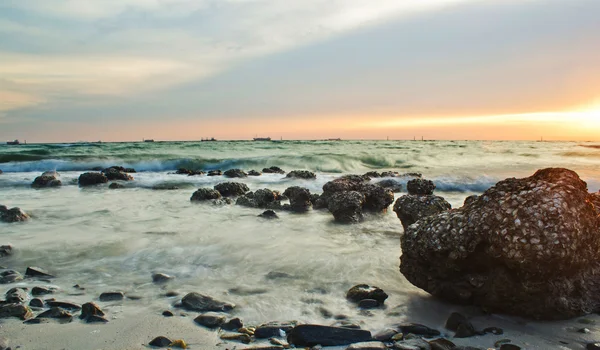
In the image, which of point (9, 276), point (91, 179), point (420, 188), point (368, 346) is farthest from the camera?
point (91, 179)

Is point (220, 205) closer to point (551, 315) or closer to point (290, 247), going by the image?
point (290, 247)

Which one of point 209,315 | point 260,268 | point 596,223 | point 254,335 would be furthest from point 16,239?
point 596,223

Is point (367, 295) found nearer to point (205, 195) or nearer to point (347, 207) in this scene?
point (347, 207)

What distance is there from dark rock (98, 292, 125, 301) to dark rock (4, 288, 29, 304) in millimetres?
516

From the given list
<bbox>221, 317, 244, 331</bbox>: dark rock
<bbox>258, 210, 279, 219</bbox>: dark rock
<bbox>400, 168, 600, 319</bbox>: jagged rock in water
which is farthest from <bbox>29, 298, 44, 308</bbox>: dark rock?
<bbox>258, 210, 279, 219</bbox>: dark rock

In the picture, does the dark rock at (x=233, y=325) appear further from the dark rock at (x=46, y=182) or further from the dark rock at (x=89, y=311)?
the dark rock at (x=46, y=182)

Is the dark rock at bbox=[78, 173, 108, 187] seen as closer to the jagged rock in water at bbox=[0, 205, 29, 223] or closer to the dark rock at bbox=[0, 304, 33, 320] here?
the jagged rock in water at bbox=[0, 205, 29, 223]

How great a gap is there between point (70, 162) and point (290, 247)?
69.0ft

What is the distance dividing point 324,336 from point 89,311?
5.12 ft

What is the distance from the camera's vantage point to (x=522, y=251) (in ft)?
9.57

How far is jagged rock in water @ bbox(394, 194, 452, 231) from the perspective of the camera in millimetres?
5605

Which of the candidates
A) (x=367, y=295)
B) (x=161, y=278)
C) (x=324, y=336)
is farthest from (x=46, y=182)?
(x=324, y=336)

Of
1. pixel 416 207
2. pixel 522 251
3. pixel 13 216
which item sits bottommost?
pixel 13 216

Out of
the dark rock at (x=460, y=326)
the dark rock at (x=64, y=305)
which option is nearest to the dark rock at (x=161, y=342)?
the dark rock at (x=64, y=305)
